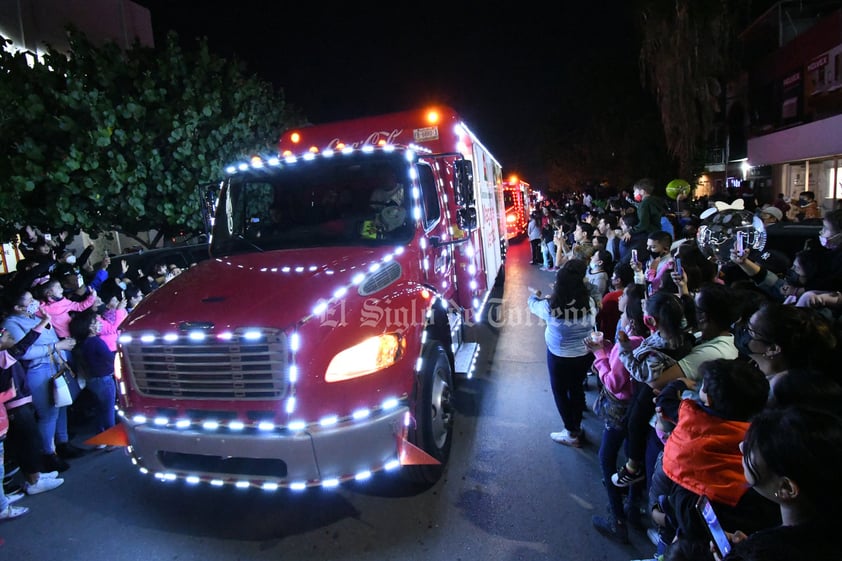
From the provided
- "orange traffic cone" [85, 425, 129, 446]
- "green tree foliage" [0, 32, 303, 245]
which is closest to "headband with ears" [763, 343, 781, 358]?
"orange traffic cone" [85, 425, 129, 446]

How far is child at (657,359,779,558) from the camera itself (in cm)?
204

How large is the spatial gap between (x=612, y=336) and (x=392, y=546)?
8.68ft

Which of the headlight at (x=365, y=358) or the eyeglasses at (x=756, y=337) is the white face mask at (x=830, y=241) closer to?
the eyeglasses at (x=756, y=337)

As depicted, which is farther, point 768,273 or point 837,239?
point 768,273

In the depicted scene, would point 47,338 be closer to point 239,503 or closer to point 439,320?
point 239,503

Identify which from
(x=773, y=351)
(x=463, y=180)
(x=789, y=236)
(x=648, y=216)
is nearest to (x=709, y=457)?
(x=773, y=351)

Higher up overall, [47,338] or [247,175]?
[247,175]

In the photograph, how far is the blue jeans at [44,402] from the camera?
441 centimetres

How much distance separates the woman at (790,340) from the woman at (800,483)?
44.0 inches

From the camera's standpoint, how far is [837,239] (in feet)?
13.8

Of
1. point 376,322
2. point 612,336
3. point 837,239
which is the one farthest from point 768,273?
point 376,322

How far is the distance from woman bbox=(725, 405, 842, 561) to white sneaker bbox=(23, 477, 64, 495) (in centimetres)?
525

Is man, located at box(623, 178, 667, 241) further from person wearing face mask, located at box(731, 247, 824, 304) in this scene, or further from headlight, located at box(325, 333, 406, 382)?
headlight, located at box(325, 333, 406, 382)

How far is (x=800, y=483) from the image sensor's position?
1492 millimetres
